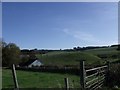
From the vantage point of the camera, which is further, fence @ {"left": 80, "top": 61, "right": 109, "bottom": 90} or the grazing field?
the grazing field

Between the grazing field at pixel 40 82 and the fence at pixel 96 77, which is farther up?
the fence at pixel 96 77

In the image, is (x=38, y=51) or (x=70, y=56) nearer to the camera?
(x=70, y=56)

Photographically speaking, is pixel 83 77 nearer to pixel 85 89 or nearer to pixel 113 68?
pixel 85 89

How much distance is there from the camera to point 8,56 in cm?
8019

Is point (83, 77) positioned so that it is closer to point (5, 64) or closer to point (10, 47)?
point (5, 64)

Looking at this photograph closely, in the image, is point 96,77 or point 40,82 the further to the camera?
point 40,82

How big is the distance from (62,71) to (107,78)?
3382cm

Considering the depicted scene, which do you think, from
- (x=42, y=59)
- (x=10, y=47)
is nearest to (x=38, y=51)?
(x=42, y=59)

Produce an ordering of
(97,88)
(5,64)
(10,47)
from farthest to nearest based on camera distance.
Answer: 1. (10,47)
2. (5,64)
3. (97,88)

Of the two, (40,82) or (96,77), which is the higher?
(96,77)

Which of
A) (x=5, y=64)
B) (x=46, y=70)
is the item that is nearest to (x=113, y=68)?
(x=46, y=70)

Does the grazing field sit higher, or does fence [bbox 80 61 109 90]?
fence [bbox 80 61 109 90]

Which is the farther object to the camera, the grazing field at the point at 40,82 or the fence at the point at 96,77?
the grazing field at the point at 40,82

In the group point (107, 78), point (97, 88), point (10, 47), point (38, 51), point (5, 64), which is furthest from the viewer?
point (38, 51)
